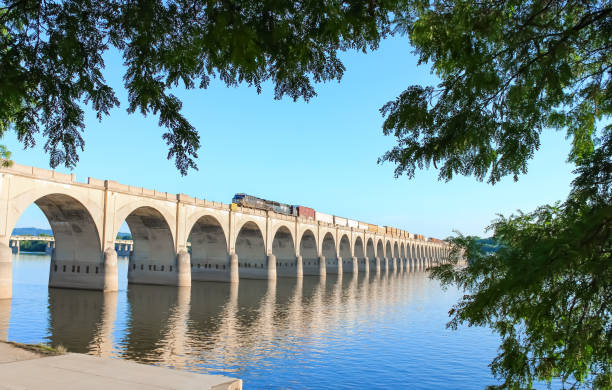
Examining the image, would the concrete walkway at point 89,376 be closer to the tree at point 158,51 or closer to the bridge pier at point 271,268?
the tree at point 158,51

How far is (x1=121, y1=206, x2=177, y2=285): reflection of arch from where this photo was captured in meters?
47.9

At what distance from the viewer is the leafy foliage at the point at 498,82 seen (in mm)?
5809

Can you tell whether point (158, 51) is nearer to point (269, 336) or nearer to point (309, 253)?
point (269, 336)

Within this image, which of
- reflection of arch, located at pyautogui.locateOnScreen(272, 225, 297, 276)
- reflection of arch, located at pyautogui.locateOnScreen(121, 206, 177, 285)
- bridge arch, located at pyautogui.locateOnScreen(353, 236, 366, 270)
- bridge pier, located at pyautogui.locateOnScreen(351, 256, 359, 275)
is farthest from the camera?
bridge arch, located at pyautogui.locateOnScreen(353, 236, 366, 270)

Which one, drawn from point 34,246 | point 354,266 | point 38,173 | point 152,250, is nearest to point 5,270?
point 38,173

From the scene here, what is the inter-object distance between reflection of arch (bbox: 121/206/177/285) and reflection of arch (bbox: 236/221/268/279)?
1512 cm

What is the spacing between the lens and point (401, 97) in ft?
21.4

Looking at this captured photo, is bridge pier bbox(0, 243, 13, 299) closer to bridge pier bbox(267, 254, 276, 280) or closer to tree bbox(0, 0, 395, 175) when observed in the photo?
tree bbox(0, 0, 395, 175)

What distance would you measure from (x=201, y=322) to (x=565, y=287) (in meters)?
25.4

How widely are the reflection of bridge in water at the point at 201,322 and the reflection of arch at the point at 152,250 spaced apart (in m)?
1.59

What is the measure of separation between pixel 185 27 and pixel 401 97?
11.3 ft

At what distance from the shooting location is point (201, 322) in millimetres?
28797

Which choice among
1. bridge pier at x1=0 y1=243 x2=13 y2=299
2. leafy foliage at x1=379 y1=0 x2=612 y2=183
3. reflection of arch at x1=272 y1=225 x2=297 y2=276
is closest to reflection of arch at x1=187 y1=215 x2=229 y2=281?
reflection of arch at x1=272 y1=225 x2=297 y2=276

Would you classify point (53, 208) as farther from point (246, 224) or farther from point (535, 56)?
point (535, 56)
